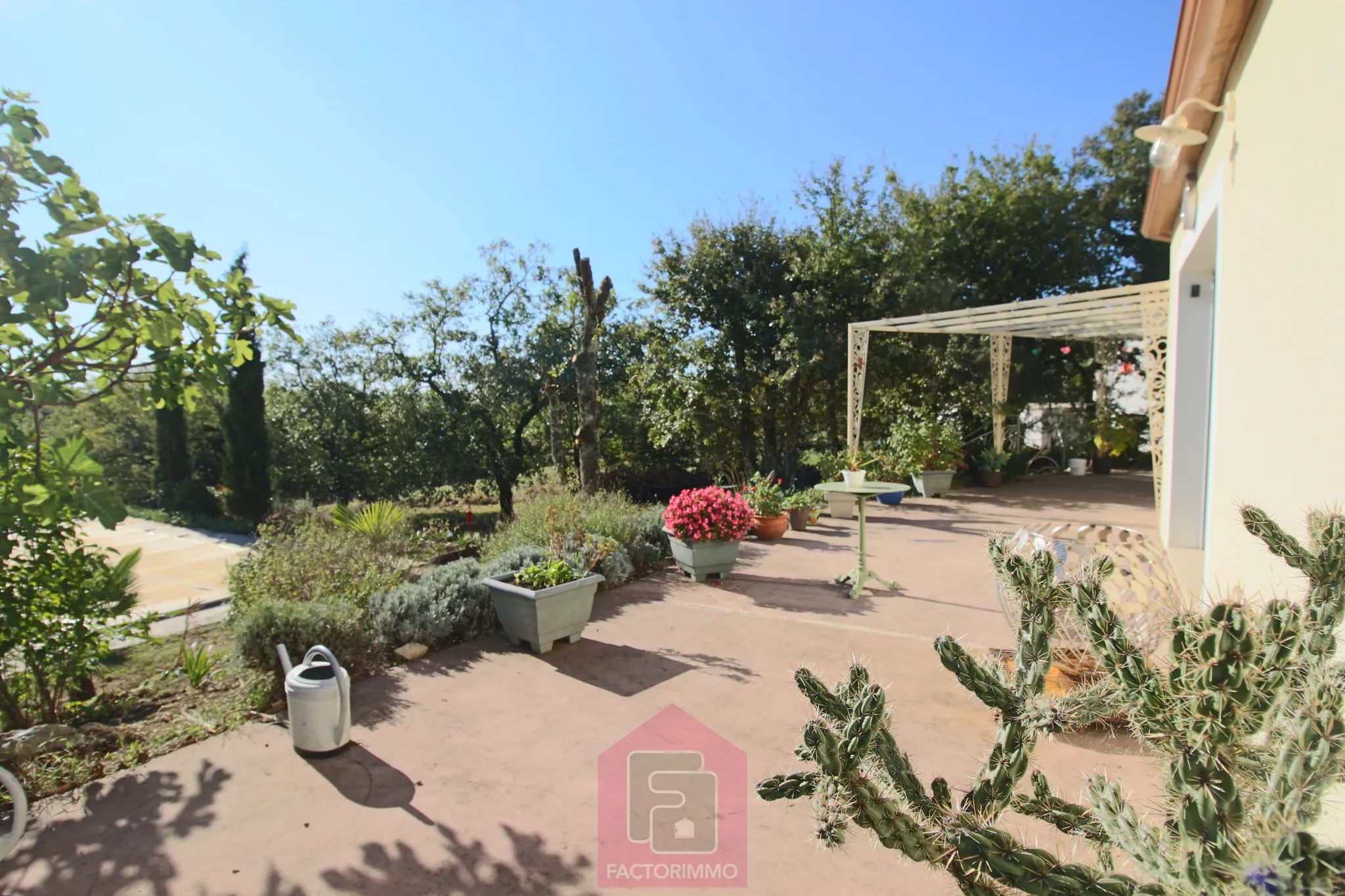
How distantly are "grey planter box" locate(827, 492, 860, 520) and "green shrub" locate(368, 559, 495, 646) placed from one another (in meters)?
6.44

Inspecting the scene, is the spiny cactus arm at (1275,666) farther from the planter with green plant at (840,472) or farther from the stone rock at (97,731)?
the planter with green plant at (840,472)

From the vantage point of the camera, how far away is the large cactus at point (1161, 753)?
37.2 inches

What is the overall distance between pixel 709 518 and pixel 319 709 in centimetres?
387

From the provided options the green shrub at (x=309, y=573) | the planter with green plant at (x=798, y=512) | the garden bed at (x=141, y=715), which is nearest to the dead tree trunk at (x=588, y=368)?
the planter with green plant at (x=798, y=512)

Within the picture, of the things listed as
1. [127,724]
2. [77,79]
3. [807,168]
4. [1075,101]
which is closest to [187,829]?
[127,724]

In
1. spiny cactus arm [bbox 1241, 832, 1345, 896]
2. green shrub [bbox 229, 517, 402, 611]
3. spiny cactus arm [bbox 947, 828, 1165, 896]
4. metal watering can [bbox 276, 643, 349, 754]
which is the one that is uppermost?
spiny cactus arm [bbox 1241, 832, 1345, 896]

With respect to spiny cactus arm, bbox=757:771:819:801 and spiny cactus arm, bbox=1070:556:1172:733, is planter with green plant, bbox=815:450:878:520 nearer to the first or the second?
spiny cactus arm, bbox=1070:556:1172:733

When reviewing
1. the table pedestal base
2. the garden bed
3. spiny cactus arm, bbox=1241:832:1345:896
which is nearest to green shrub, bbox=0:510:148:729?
the garden bed

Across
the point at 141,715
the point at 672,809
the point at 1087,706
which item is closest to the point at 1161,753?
the point at 1087,706

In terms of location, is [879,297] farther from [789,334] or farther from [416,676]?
[416,676]

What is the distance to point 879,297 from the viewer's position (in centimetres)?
1265

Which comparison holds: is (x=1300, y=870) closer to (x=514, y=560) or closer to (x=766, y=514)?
(x=514, y=560)

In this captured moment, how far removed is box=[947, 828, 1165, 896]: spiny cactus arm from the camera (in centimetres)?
114

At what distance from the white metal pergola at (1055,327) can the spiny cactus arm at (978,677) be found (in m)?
5.88
